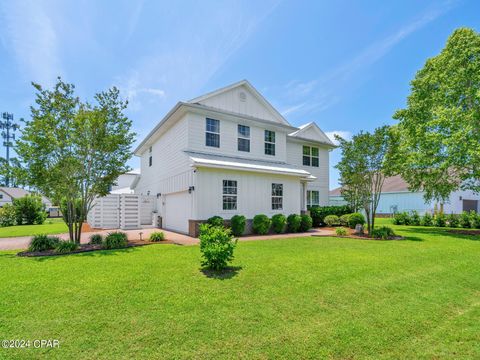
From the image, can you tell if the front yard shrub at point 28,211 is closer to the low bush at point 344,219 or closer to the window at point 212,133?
the window at point 212,133

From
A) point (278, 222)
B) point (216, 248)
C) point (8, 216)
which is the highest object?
point (216, 248)

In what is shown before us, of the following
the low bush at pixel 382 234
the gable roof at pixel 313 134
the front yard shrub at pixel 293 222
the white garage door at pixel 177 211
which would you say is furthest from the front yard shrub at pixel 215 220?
the gable roof at pixel 313 134

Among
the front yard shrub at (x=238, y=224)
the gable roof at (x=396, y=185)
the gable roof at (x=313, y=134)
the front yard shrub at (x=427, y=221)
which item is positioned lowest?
the front yard shrub at (x=427, y=221)

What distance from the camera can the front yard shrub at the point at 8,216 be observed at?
2145 cm

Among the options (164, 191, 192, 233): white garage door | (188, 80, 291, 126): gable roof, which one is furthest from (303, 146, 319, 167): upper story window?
(164, 191, 192, 233): white garage door

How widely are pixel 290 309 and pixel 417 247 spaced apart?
335 inches

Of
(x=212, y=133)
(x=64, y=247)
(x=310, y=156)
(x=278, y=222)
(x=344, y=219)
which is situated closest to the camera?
(x=64, y=247)

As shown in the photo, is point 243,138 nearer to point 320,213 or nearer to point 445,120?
point 320,213

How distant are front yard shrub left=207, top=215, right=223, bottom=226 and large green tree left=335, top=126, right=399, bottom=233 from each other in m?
7.31

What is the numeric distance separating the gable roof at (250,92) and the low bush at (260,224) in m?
6.86

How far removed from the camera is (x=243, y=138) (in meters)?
15.4

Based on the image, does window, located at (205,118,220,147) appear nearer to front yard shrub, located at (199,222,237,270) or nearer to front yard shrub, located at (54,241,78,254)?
front yard shrub, located at (54,241,78,254)

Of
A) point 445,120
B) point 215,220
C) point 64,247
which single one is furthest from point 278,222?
point 445,120

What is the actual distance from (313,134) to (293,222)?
→ 31.3 ft
